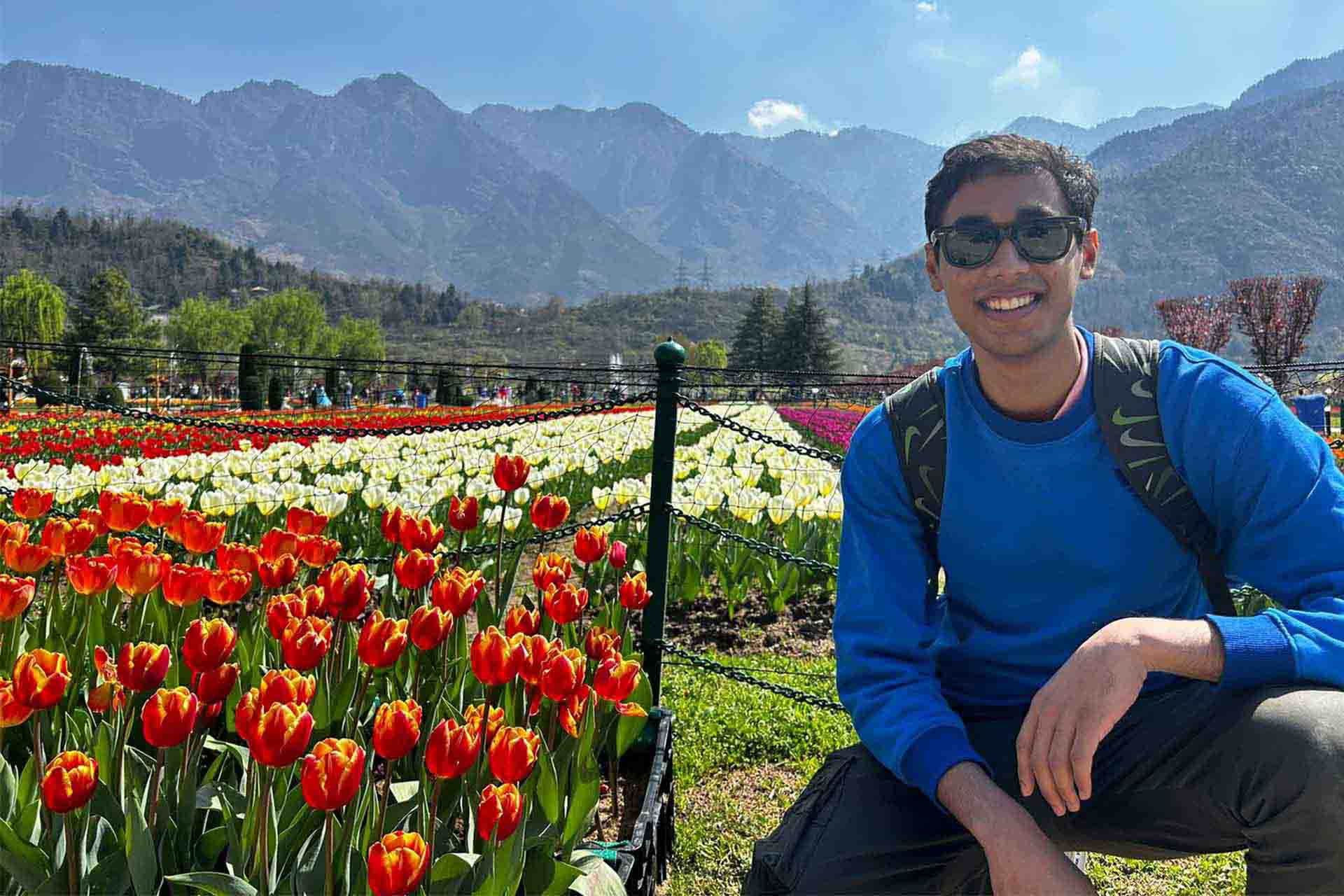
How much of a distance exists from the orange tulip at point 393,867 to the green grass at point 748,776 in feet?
4.89

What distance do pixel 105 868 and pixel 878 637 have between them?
4.60ft

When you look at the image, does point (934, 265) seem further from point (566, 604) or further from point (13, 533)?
point (13, 533)

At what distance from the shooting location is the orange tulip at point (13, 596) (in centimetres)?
194

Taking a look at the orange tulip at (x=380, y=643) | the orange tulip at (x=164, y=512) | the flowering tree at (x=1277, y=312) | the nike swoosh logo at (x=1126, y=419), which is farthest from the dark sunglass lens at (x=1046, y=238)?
the flowering tree at (x=1277, y=312)

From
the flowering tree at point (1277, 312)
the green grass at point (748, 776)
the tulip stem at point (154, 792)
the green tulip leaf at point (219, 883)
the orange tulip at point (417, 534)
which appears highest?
the flowering tree at point (1277, 312)

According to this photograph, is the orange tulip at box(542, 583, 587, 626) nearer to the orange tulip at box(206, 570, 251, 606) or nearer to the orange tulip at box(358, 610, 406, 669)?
the orange tulip at box(358, 610, 406, 669)

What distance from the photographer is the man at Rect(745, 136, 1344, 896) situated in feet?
4.70

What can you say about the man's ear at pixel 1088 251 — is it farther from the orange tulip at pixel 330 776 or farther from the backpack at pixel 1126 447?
the orange tulip at pixel 330 776

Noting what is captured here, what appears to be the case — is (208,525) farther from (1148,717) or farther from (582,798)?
(1148,717)

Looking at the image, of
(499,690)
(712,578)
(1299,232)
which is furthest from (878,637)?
(1299,232)

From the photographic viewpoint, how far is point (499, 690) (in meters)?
2.04

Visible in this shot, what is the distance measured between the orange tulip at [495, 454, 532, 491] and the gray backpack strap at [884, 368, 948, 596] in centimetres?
126

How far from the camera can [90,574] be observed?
2188mm

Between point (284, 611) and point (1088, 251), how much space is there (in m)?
1.90
